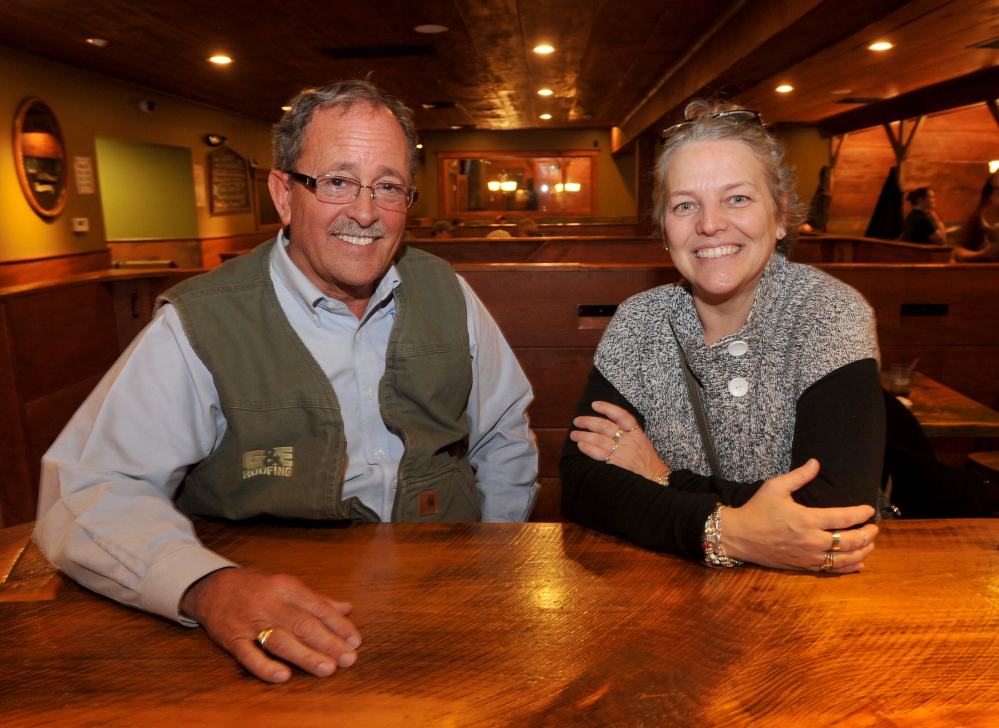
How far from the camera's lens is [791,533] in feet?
3.13

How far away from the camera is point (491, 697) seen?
0.71 metres

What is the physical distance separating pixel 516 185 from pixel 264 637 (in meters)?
14.0

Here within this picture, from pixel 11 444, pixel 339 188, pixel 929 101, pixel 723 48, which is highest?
pixel 929 101

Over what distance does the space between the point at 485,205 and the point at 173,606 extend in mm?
13799

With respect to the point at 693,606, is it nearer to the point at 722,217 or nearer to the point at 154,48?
the point at 722,217

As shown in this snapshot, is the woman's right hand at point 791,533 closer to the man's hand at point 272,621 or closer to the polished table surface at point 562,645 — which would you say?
the polished table surface at point 562,645

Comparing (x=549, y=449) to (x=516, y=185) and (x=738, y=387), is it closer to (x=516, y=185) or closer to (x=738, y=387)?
(x=738, y=387)

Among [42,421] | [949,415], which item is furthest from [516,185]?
[949,415]

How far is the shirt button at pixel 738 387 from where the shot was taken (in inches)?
51.4

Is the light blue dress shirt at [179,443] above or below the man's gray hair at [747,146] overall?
below

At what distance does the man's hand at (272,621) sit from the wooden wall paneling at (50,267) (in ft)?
15.9

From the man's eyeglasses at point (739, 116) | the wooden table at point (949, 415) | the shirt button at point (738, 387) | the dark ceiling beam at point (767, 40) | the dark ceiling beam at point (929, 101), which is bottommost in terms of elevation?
the wooden table at point (949, 415)

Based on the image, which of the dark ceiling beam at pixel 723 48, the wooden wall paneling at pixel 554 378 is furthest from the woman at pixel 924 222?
the wooden wall paneling at pixel 554 378

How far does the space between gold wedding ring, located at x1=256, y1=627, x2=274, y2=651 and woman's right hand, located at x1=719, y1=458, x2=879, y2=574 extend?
0.62m
